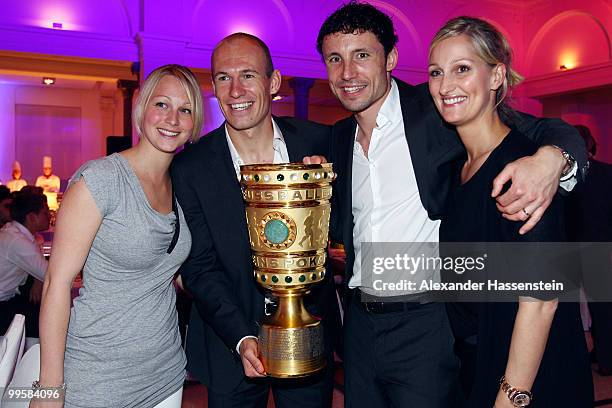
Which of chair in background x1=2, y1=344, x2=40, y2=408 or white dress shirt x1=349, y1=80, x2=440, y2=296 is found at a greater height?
white dress shirt x1=349, y1=80, x2=440, y2=296

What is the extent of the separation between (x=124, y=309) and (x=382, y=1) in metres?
9.03

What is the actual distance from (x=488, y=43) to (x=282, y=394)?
1.39m

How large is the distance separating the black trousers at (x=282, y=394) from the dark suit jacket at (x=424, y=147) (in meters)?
0.40

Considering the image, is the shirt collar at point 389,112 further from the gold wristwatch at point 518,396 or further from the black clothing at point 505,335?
the gold wristwatch at point 518,396

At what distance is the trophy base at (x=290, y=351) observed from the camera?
1.65 metres

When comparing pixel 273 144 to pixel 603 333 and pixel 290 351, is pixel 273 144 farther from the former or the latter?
pixel 603 333

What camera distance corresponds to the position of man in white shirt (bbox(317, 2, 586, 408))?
198cm

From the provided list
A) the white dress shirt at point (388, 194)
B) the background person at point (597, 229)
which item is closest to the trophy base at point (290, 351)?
the white dress shirt at point (388, 194)

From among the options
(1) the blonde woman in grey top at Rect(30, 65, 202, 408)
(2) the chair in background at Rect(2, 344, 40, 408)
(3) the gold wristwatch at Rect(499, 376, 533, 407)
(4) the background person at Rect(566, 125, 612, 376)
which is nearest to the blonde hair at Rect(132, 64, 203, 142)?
(1) the blonde woman in grey top at Rect(30, 65, 202, 408)

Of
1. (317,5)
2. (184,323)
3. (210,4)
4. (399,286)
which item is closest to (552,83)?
(317,5)

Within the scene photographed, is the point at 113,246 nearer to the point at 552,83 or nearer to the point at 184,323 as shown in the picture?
the point at 184,323

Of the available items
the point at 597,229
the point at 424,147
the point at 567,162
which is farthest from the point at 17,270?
the point at 597,229

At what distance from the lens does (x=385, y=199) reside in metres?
2.08

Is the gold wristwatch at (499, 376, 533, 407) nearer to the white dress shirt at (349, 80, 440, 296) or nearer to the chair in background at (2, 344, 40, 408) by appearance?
the white dress shirt at (349, 80, 440, 296)
